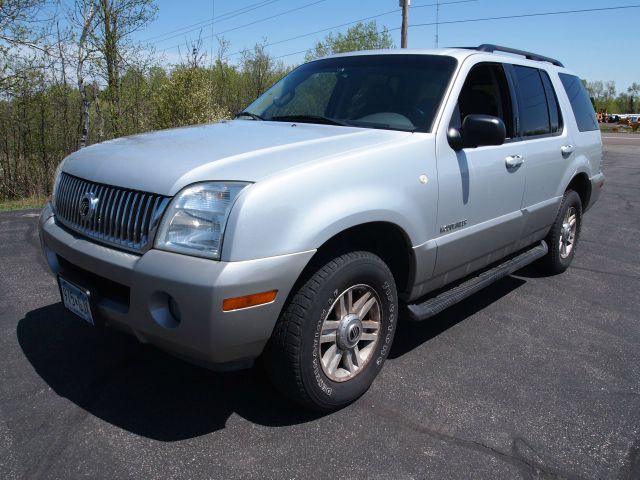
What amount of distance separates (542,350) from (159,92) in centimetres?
957

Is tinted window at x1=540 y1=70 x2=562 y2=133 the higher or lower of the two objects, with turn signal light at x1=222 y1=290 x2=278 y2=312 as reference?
higher

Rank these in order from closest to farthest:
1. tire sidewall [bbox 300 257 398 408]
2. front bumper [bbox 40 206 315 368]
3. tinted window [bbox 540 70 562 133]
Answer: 1. front bumper [bbox 40 206 315 368]
2. tire sidewall [bbox 300 257 398 408]
3. tinted window [bbox 540 70 562 133]

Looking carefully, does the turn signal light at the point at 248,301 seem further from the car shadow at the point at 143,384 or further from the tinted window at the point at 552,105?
the tinted window at the point at 552,105

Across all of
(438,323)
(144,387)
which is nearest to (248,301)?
(144,387)

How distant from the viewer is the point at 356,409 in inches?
112

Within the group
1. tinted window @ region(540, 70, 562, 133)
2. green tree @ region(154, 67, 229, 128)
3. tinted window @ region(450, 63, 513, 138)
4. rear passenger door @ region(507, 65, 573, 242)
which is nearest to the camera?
tinted window @ region(450, 63, 513, 138)

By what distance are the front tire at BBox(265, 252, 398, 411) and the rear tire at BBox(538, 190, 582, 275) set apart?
2.66 meters

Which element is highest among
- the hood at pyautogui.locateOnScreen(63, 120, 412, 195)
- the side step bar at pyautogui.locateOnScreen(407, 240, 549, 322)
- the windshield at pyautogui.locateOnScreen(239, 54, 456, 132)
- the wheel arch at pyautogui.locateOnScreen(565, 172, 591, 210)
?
the windshield at pyautogui.locateOnScreen(239, 54, 456, 132)

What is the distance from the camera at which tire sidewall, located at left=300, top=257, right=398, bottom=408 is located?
8.20 ft

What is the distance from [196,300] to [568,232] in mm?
4323

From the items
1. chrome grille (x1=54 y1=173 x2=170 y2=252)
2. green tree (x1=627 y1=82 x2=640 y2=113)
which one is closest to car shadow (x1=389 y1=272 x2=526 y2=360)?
chrome grille (x1=54 y1=173 x2=170 y2=252)

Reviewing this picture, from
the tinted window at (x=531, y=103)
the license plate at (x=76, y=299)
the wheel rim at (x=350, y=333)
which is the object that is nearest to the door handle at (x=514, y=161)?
the tinted window at (x=531, y=103)

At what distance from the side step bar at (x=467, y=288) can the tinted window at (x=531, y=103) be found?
999 mm

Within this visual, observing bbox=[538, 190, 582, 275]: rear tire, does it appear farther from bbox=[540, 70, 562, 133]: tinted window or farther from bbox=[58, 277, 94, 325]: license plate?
bbox=[58, 277, 94, 325]: license plate
